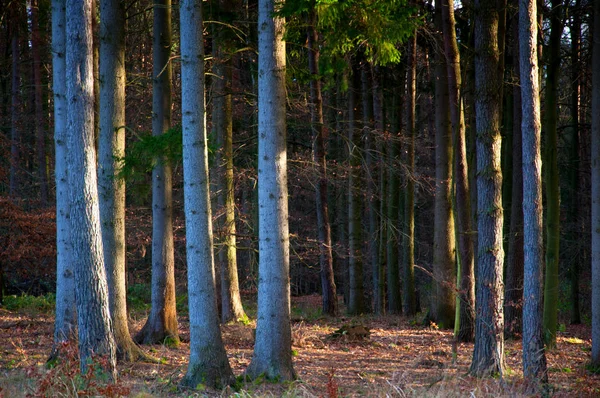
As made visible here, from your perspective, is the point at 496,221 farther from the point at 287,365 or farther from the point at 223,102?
the point at 223,102

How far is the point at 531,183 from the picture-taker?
8.59 meters

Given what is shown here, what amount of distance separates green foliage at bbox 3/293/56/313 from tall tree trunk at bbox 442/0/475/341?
476 inches

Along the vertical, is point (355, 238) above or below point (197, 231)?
below

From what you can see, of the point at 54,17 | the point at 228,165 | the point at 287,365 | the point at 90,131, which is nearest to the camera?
the point at 90,131

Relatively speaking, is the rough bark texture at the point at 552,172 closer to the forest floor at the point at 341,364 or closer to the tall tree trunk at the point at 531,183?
the forest floor at the point at 341,364

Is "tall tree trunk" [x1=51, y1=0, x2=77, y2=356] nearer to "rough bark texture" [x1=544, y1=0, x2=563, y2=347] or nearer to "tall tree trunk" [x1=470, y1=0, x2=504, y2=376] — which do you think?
"tall tree trunk" [x1=470, y1=0, x2=504, y2=376]

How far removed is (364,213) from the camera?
28.5 metres

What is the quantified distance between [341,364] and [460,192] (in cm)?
435

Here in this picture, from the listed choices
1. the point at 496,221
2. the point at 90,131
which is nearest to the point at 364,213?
the point at 496,221

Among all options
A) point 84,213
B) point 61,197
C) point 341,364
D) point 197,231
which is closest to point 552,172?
point 341,364

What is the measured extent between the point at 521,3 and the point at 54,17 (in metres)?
7.70

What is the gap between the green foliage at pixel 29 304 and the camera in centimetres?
1725

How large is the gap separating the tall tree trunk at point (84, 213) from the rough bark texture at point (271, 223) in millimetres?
2171

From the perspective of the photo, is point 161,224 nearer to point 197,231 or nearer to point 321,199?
point 197,231
